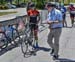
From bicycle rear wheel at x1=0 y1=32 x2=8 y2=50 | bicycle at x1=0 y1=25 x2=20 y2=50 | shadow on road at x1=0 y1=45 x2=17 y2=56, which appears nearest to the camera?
shadow on road at x1=0 y1=45 x2=17 y2=56

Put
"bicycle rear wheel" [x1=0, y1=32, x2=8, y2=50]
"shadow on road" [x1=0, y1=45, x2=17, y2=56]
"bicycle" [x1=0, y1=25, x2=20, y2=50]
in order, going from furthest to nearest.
A: "bicycle" [x1=0, y1=25, x2=20, y2=50], "bicycle rear wheel" [x1=0, y1=32, x2=8, y2=50], "shadow on road" [x1=0, y1=45, x2=17, y2=56]

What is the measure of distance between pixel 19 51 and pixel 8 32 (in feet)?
4.48

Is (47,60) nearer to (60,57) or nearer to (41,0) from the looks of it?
(60,57)

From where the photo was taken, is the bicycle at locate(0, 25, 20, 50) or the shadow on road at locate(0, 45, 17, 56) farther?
the bicycle at locate(0, 25, 20, 50)

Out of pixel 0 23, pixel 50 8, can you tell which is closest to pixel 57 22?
pixel 50 8

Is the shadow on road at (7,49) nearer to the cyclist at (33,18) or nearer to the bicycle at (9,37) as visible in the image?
the bicycle at (9,37)

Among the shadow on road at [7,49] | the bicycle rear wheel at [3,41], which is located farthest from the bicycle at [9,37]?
the shadow on road at [7,49]

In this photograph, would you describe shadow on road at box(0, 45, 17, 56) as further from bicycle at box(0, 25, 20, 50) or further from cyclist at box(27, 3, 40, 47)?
cyclist at box(27, 3, 40, 47)

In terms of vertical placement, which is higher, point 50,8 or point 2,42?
point 50,8

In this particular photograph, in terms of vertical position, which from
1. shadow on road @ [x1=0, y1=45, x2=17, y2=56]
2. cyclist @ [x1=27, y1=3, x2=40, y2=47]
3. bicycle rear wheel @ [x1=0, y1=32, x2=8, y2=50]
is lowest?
shadow on road @ [x1=0, y1=45, x2=17, y2=56]

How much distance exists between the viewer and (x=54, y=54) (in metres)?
11.7

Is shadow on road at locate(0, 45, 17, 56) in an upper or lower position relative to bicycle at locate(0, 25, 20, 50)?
lower

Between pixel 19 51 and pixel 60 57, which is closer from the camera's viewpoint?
pixel 60 57

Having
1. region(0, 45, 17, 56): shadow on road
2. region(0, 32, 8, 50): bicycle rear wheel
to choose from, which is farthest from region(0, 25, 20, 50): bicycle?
region(0, 45, 17, 56): shadow on road
